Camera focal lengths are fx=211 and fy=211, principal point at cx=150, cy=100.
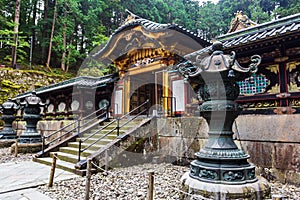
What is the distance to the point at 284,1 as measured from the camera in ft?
98.4

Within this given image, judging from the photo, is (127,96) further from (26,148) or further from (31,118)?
(26,148)

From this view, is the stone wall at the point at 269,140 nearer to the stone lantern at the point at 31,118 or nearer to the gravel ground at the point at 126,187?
the gravel ground at the point at 126,187

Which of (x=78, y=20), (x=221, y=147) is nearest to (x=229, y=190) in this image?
(x=221, y=147)

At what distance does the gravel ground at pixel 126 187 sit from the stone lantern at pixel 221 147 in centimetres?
81

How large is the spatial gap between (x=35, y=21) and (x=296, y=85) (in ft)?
97.7

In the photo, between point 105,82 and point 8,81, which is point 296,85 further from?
point 8,81

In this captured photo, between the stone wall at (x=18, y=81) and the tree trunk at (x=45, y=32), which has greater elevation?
the tree trunk at (x=45, y=32)

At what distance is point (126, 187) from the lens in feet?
16.6

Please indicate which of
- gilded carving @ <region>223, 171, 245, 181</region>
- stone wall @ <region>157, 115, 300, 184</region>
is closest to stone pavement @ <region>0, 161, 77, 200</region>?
gilded carving @ <region>223, 171, 245, 181</region>

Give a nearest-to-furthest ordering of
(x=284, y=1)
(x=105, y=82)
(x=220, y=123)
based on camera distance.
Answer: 1. (x=220, y=123)
2. (x=105, y=82)
3. (x=284, y=1)

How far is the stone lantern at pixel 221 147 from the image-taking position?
369 centimetres

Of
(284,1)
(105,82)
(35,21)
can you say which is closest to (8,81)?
(105,82)

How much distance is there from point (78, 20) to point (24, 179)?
22.1 metres

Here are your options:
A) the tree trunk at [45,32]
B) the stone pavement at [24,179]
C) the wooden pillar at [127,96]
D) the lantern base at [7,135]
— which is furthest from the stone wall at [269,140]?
the tree trunk at [45,32]
